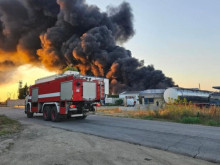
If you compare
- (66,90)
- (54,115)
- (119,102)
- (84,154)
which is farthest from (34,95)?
(119,102)

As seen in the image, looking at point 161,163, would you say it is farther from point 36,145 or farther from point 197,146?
point 36,145

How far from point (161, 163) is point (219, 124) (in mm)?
7974

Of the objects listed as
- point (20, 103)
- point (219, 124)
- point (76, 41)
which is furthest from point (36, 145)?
point (76, 41)

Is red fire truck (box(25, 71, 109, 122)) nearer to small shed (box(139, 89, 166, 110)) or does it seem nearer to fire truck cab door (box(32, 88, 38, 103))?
fire truck cab door (box(32, 88, 38, 103))

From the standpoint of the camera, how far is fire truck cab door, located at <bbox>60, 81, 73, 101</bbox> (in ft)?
36.3

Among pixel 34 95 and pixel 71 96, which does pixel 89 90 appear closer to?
pixel 71 96

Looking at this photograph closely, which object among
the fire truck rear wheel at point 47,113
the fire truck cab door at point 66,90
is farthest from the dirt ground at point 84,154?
the fire truck rear wheel at point 47,113

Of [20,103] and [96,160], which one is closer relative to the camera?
[96,160]

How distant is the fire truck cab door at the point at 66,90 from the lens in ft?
36.3

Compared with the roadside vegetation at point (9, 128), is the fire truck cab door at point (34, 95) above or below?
above

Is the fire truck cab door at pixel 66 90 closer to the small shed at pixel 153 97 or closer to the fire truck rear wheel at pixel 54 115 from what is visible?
the fire truck rear wheel at pixel 54 115

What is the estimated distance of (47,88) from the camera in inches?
520

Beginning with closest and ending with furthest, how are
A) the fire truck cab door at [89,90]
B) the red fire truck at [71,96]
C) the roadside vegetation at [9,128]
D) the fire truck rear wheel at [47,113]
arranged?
the roadside vegetation at [9,128] → the red fire truck at [71,96] → the fire truck cab door at [89,90] → the fire truck rear wheel at [47,113]

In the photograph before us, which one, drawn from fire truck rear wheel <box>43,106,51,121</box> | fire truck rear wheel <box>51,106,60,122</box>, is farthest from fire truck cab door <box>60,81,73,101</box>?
fire truck rear wheel <box>43,106,51,121</box>
